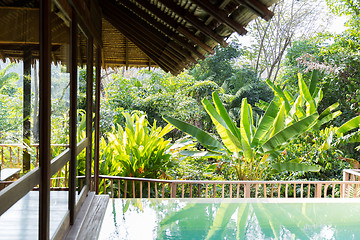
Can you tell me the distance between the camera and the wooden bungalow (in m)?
1.41

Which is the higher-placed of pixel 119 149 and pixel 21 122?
pixel 21 122

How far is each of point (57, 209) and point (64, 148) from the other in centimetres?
41

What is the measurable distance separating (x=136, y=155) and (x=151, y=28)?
2497 mm

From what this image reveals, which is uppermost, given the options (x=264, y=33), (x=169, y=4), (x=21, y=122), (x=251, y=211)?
(x=264, y=33)

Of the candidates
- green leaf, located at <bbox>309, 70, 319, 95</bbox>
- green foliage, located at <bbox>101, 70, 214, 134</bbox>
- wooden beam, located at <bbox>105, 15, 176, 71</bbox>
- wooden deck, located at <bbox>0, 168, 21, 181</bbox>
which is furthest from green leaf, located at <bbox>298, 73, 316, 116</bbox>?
wooden deck, located at <bbox>0, 168, 21, 181</bbox>

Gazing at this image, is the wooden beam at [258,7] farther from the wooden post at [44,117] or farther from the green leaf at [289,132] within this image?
the green leaf at [289,132]

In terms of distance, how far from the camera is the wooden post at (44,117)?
5.57 ft

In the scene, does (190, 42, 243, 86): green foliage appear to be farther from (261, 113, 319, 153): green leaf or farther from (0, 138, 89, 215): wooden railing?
(0, 138, 89, 215): wooden railing

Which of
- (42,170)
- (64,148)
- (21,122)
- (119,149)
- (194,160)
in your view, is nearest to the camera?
(21,122)

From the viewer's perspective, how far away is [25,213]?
1.50 m

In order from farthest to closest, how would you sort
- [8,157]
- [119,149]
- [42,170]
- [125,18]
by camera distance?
1. [119,149]
2. [125,18]
3. [42,170]
4. [8,157]

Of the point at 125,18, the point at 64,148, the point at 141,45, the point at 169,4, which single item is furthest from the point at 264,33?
the point at 64,148

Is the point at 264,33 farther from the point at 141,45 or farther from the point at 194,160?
the point at 141,45

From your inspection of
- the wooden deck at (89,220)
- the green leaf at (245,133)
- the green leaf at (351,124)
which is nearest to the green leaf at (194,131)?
the green leaf at (245,133)
